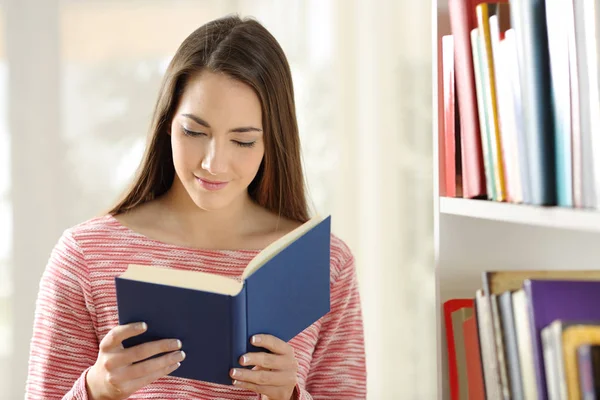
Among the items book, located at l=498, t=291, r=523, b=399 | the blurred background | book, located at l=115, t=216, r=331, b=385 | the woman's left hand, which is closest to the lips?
book, located at l=115, t=216, r=331, b=385

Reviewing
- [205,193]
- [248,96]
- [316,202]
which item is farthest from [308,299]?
[316,202]

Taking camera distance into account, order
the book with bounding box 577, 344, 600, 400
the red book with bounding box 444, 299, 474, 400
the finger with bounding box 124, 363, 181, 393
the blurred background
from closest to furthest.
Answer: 1. the book with bounding box 577, 344, 600, 400
2. the finger with bounding box 124, 363, 181, 393
3. the red book with bounding box 444, 299, 474, 400
4. the blurred background

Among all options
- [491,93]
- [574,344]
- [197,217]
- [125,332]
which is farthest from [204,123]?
[574,344]

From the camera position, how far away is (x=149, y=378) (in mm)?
1113

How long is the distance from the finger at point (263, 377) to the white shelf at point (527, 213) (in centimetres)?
37

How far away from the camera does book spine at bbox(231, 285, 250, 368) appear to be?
101cm

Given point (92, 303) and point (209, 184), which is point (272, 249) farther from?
point (92, 303)

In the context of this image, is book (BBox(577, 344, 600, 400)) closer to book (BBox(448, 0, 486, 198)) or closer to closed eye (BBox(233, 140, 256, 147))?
book (BBox(448, 0, 486, 198))

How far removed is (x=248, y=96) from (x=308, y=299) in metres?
0.39

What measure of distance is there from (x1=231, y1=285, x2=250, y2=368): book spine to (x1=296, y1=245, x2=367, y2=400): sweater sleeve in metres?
0.48

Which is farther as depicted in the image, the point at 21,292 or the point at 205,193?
the point at 21,292

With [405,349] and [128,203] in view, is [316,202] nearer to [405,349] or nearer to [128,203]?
[405,349]

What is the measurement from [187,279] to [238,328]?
10 cm

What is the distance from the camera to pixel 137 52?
7.34 ft
